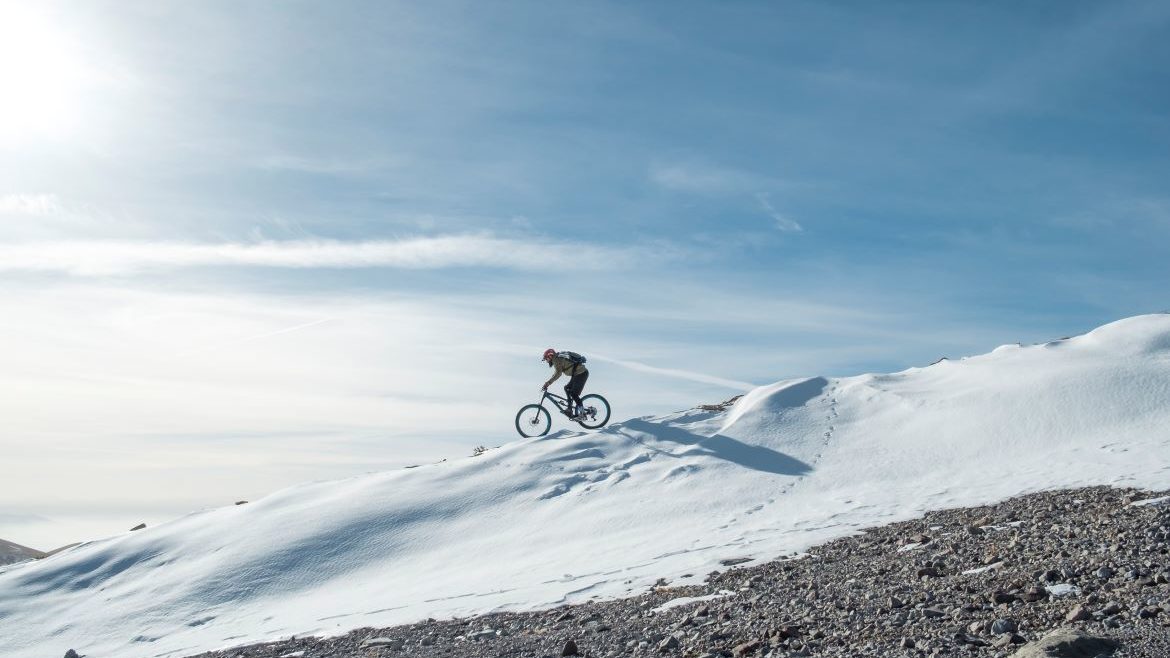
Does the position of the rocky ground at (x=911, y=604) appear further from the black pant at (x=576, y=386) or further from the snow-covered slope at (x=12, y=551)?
the snow-covered slope at (x=12, y=551)

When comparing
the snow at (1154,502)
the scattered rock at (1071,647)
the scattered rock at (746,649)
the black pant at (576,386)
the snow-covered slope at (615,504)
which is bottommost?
the scattered rock at (746,649)

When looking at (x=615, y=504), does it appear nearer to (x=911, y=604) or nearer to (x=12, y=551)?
(x=911, y=604)

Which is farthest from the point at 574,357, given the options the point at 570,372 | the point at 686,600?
the point at 686,600

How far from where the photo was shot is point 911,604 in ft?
24.2

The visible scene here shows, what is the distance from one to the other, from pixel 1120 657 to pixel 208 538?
1695 cm

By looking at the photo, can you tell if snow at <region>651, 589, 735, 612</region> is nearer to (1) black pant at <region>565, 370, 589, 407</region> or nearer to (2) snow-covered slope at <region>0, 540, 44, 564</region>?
(1) black pant at <region>565, 370, 589, 407</region>

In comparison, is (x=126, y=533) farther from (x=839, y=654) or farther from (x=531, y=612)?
(x=839, y=654)

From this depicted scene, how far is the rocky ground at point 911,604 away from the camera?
625 cm

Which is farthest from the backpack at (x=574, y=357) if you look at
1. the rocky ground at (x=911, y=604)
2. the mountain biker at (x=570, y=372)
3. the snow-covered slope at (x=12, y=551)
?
the snow-covered slope at (x=12, y=551)

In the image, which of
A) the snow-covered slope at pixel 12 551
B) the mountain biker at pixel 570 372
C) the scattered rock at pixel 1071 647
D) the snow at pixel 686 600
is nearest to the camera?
the scattered rock at pixel 1071 647

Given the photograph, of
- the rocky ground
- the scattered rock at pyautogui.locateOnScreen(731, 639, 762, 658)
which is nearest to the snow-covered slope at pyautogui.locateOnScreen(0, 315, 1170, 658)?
the rocky ground

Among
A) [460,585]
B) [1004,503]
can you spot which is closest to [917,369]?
[1004,503]

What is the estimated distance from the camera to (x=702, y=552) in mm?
12375

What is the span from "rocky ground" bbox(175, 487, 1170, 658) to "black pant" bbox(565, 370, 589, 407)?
10617mm
